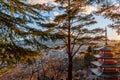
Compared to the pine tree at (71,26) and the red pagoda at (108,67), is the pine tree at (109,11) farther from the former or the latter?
the red pagoda at (108,67)

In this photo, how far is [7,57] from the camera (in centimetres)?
554

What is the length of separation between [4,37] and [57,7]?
10285mm

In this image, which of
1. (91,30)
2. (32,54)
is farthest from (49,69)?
(32,54)

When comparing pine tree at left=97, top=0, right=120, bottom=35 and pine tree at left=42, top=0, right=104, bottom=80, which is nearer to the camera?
pine tree at left=97, top=0, right=120, bottom=35

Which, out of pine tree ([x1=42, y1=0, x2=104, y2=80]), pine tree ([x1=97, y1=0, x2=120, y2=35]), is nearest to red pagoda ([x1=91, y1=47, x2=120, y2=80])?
pine tree ([x1=42, y1=0, x2=104, y2=80])

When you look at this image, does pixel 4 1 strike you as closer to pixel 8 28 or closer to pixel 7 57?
pixel 8 28

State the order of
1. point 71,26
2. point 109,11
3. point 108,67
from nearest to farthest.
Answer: point 109,11 < point 71,26 < point 108,67

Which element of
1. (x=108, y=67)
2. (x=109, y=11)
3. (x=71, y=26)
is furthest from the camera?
(x=108, y=67)

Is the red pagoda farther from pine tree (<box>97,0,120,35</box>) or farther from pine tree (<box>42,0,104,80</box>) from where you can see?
pine tree (<box>97,0,120,35</box>)

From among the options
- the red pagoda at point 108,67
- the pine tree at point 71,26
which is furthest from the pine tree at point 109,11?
the red pagoda at point 108,67

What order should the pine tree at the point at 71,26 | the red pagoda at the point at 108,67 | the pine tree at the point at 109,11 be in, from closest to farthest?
the pine tree at the point at 109,11, the pine tree at the point at 71,26, the red pagoda at the point at 108,67

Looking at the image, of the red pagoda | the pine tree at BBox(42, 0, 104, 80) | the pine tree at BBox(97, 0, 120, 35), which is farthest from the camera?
the red pagoda

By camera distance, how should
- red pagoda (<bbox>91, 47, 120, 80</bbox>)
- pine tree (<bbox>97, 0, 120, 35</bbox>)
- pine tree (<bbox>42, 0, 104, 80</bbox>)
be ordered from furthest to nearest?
red pagoda (<bbox>91, 47, 120, 80</bbox>) → pine tree (<bbox>42, 0, 104, 80</bbox>) → pine tree (<bbox>97, 0, 120, 35</bbox>)

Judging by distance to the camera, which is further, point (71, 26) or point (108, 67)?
point (108, 67)
